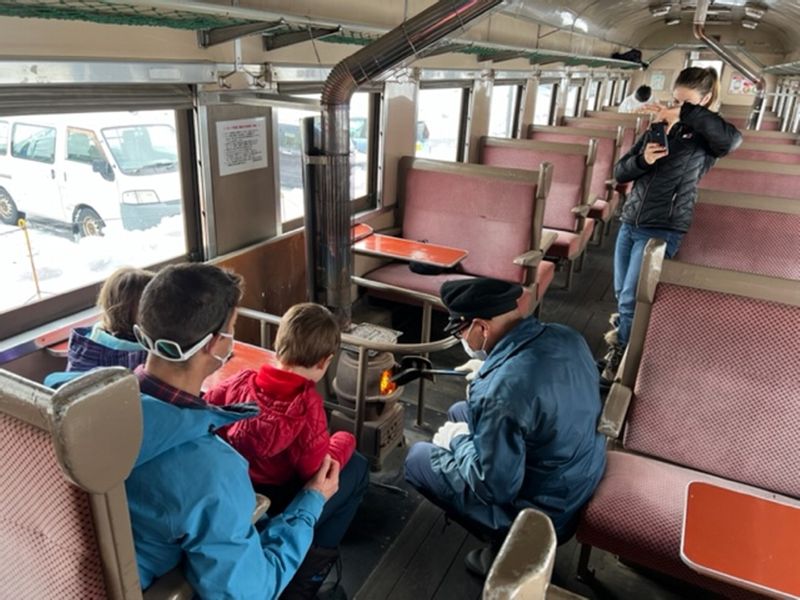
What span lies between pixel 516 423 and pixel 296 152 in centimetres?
262

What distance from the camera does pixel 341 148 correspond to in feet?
9.40

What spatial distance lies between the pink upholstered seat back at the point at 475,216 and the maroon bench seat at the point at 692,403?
1.87 m

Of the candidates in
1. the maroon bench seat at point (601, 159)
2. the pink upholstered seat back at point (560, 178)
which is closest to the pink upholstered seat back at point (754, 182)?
the pink upholstered seat back at point (560, 178)

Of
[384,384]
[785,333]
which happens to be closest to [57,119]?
[384,384]

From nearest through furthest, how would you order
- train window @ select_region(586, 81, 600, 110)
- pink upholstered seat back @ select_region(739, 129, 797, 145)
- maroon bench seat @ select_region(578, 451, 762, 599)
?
maroon bench seat @ select_region(578, 451, 762, 599), pink upholstered seat back @ select_region(739, 129, 797, 145), train window @ select_region(586, 81, 600, 110)

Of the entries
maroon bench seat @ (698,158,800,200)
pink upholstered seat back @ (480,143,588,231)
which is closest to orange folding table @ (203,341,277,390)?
pink upholstered seat back @ (480,143,588,231)

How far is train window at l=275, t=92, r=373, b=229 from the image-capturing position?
11.7 ft

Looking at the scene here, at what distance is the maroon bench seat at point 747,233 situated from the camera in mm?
3371

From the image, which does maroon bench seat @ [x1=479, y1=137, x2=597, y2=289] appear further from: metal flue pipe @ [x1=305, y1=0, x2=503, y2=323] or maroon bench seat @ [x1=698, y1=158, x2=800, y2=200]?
metal flue pipe @ [x1=305, y1=0, x2=503, y2=323]

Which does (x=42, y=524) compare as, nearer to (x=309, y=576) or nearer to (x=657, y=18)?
(x=309, y=576)

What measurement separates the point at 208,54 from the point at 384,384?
5.97ft

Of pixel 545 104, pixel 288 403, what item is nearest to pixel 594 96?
pixel 545 104

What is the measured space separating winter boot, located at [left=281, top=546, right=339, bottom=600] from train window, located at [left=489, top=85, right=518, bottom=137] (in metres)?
6.36

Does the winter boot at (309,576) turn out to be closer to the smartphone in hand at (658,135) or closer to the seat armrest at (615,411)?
the seat armrest at (615,411)
